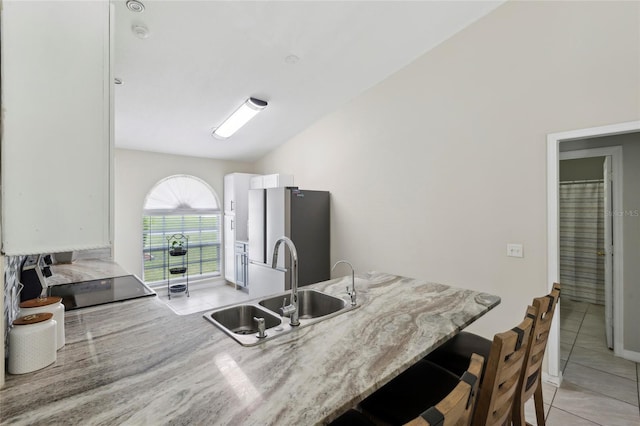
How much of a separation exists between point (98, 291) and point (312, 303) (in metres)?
1.49

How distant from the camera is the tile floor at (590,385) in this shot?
6.44 ft

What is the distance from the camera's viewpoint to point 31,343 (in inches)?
37.7

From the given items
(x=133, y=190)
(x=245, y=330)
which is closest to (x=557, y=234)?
(x=245, y=330)

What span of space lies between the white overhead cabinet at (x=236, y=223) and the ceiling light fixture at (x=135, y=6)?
3392 mm

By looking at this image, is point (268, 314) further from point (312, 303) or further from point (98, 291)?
point (98, 291)

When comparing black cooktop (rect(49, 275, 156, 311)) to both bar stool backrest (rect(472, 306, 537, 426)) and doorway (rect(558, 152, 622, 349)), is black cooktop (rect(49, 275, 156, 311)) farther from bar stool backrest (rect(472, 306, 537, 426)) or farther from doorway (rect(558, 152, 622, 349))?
doorway (rect(558, 152, 622, 349))

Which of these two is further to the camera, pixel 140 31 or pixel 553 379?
pixel 553 379

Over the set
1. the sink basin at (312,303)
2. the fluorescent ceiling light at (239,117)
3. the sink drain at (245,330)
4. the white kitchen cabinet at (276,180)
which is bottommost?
the sink drain at (245,330)

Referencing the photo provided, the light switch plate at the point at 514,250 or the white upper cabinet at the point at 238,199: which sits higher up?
the white upper cabinet at the point at 238,199

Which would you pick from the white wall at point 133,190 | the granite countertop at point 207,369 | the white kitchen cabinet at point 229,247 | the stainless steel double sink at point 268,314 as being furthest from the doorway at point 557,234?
the white wall at point 133,190

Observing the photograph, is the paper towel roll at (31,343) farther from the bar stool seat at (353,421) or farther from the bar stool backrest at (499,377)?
the bar stool backrest at (499,377)

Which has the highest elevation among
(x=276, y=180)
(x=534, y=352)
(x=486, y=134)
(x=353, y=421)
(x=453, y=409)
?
(x=486, y=134)

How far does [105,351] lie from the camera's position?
113 centimetres

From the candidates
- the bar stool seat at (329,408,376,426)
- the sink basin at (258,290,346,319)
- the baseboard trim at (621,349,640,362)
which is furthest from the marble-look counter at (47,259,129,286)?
the baseboard trim at (621,349,640,362)
